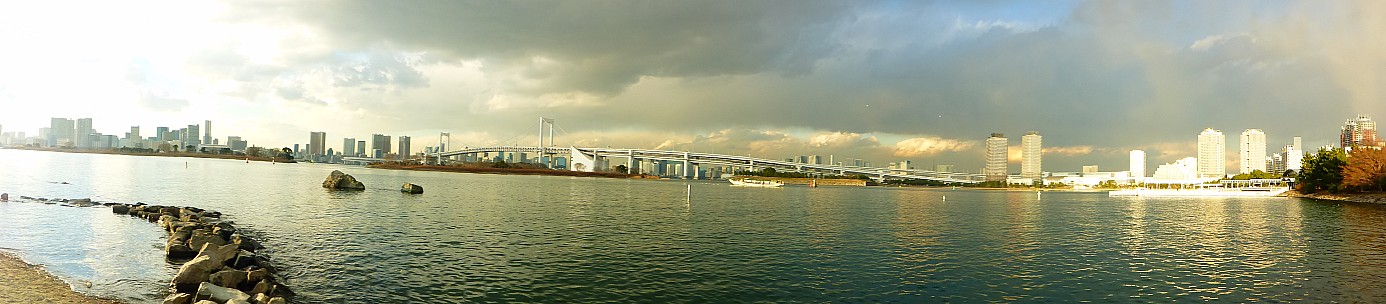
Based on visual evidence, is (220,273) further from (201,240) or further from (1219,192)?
(1219,192)

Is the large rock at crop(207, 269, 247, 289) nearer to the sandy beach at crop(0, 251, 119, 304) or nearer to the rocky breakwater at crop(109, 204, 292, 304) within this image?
the rocky breakwater at crop(109, 204, 292, 304)

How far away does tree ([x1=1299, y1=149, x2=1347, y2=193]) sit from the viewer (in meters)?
85.2

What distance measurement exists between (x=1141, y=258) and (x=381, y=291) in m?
22.4

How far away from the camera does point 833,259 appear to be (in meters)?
20.4

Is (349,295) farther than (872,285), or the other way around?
(872,285)

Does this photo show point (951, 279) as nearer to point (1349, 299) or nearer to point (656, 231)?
point (1349, 299)

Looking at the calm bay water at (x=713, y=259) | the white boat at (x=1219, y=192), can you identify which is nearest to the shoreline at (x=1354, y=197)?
the white boat at (x=1219, y=192)

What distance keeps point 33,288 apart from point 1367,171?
4327 inches

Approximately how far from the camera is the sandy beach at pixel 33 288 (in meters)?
12.3

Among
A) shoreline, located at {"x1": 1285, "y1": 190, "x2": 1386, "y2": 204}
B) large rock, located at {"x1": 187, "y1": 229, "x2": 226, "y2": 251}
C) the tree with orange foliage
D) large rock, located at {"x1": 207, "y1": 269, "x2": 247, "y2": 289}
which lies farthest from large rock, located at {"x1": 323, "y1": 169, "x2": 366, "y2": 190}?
the tree with orange foliage

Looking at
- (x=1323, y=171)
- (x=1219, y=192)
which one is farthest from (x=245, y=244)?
(x=1219, y=192)

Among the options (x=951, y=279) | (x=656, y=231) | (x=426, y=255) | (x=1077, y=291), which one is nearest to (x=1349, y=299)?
(x=1077, y=291)

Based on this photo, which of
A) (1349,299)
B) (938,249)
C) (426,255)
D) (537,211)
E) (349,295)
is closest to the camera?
(349,295)

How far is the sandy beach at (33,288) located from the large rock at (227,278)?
1.57m
